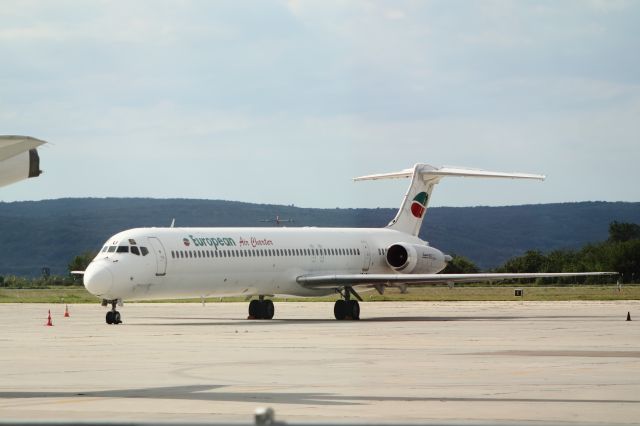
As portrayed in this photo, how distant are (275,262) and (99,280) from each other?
838cm

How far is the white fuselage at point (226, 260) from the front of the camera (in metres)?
42.3

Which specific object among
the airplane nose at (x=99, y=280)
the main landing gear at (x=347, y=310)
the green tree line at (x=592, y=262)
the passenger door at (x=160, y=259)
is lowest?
the main landing gear at (x=347, y=310)

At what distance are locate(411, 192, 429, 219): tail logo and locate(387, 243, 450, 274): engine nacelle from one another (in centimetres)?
308

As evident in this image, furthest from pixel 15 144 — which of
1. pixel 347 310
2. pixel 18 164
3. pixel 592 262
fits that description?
pixel 592 262


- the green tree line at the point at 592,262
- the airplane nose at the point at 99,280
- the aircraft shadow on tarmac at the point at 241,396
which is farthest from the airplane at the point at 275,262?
the green tree line at the point at 592,262

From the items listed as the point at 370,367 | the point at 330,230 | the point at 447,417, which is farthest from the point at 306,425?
the point at 330,230

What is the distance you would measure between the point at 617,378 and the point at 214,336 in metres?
15.8

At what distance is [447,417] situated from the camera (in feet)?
50.9

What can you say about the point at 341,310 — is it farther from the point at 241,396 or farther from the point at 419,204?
the point at 241,396

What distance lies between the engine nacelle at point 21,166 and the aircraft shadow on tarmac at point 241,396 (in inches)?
129

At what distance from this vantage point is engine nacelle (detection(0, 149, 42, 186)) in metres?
16.8

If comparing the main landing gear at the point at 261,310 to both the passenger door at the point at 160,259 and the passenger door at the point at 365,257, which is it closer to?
the passenger door at the point at 365,257

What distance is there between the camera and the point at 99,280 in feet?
137

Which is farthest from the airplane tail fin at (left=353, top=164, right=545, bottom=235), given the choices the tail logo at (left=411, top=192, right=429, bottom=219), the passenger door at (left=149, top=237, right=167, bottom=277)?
the passenger door at (left=149, top=237, right=167, bottom=277)
